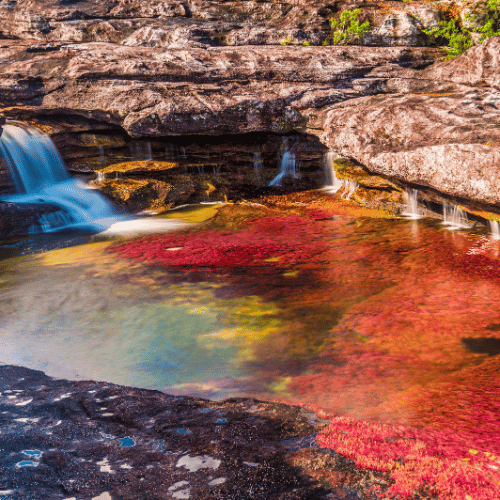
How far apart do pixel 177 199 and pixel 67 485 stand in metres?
9.20

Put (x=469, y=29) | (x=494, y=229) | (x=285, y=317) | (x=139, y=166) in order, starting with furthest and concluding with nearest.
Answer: (x=469, y=29) → (x=139, y=166) → (x=494, y=229) → (x=285, y=317)

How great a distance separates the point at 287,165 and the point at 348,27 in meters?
4.50

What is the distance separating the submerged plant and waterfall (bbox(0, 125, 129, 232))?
7.76 m

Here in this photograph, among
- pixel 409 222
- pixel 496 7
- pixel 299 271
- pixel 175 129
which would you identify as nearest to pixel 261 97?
pixel 175 129

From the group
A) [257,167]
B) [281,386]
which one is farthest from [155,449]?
[257,167]

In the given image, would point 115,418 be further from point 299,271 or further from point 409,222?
point 409,222

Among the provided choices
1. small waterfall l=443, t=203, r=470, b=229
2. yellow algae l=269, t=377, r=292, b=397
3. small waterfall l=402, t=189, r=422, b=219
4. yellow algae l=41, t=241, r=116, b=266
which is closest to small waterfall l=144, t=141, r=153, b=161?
yellow algae l=41, t=241, r=116, b=266

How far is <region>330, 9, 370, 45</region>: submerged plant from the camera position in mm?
12555

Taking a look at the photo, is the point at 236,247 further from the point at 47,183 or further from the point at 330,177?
the point at 47,183

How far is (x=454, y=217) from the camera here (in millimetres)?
9383

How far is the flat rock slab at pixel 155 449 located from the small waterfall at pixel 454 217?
6616 millimetres

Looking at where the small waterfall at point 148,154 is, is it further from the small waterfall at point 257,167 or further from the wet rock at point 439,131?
the wet rock at point 439,131

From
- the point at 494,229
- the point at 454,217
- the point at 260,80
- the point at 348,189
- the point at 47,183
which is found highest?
the point at 260,80

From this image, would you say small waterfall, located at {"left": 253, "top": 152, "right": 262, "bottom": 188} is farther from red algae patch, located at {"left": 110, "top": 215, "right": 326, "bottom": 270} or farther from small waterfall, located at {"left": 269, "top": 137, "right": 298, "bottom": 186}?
red algae patch, located at {"left": 110, "top": 215, "right": 326, "bottom": 270}
